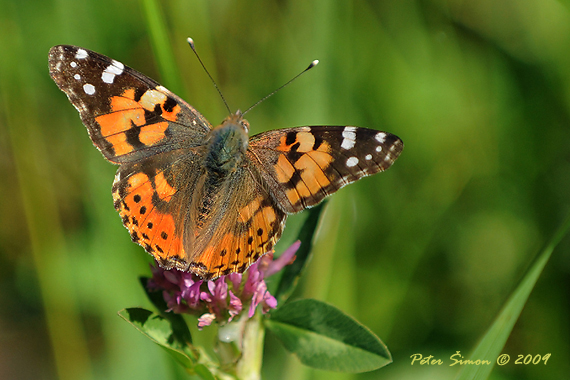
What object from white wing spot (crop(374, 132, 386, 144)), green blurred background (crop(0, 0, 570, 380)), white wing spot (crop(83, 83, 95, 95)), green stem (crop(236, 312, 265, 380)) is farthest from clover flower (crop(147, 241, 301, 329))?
white wing spot (crop(83, 83, 95, 95))

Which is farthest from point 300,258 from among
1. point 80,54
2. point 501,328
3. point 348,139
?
point 80,54

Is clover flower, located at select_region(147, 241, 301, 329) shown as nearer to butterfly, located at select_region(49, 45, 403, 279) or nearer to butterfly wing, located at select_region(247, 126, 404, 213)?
butterfly, located at select_region(49, 45, 403, 279)

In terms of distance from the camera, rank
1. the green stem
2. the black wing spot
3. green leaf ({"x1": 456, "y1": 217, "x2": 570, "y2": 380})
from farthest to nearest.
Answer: the black wing spot
the green stem
green leaf ({"x1": 456, "y1": 217, "x2": 570, "y2": 380})

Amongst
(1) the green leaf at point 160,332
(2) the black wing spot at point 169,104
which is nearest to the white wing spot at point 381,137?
(2) the black wing spot at point 169,104

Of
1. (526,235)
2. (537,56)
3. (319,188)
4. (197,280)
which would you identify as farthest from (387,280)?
(537,56)

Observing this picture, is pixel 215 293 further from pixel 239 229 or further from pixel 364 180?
pixel 364 180

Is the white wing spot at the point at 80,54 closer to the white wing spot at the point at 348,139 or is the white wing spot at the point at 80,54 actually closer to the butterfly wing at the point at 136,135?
the butterfly wing at the point at 136,135

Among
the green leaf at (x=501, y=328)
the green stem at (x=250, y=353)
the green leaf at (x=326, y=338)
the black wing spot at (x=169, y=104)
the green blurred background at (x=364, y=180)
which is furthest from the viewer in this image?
the green blurred background at (x=364, y=180)
